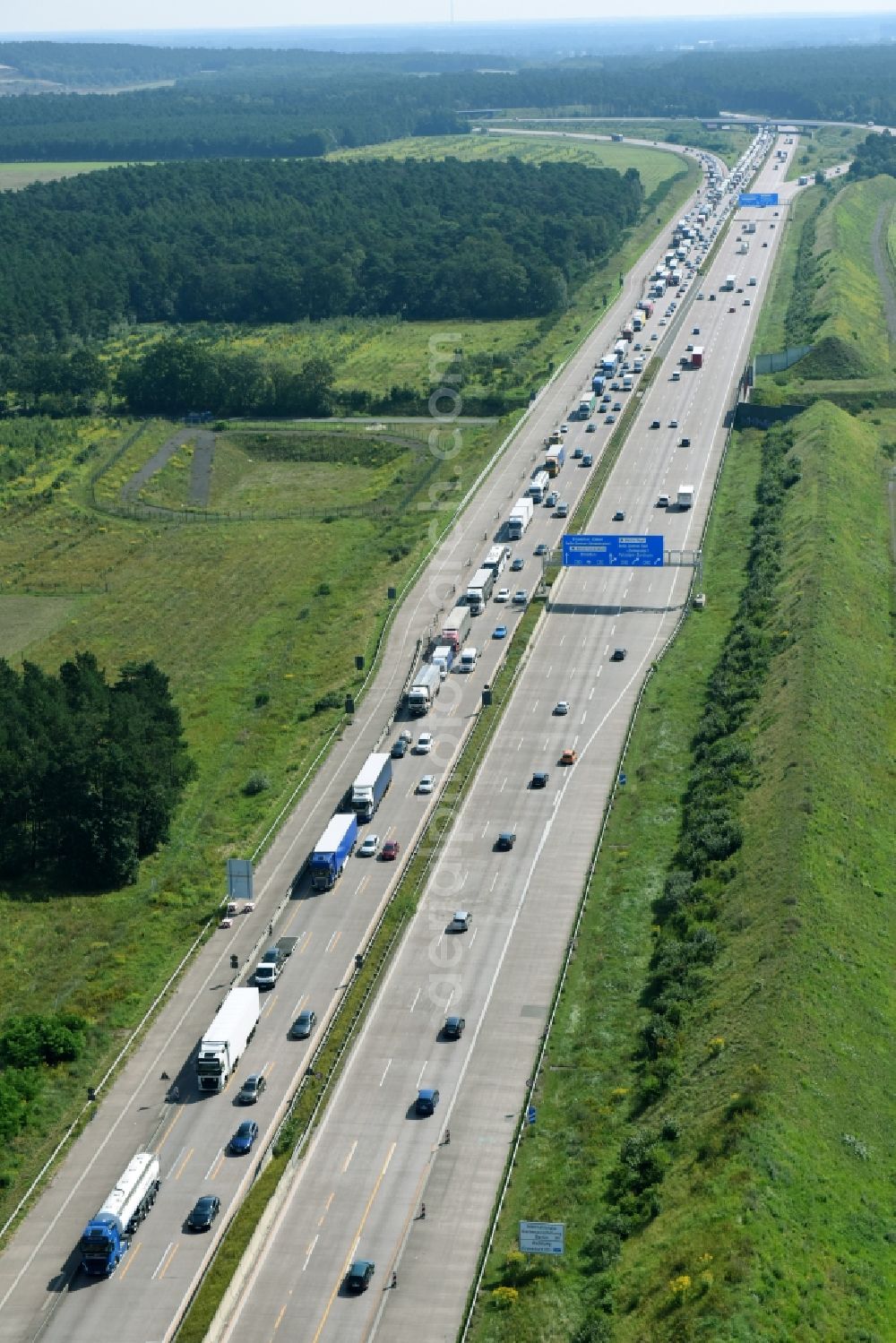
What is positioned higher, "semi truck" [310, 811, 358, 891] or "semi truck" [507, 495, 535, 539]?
"semi truck" [310, 811, 358, 891]

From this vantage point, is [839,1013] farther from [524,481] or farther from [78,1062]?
[524,481]

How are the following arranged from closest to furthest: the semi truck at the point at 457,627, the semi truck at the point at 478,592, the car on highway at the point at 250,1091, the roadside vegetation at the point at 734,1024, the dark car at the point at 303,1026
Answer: the roadside vegetation at the point at 734,1024
the car on highway at the point at 250,1091
the dark car at the point at 303,1026
the semi truck at the point at 457,627
the semi truck at the point at 478,592

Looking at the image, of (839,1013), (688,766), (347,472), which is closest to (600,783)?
(688,766)

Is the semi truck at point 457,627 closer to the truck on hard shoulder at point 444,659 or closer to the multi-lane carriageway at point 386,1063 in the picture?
the truck on hard shoulder at point 444,659

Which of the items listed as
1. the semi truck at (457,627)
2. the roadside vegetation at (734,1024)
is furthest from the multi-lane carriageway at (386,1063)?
the semi truck at (457,627)

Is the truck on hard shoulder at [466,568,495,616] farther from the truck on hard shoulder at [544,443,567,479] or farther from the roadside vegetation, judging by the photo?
the truck on hard shoulder at [544,443,567,479]

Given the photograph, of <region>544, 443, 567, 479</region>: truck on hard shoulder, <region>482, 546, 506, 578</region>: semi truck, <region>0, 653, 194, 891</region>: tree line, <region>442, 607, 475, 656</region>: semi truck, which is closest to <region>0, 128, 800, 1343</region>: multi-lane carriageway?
<region>442, 607, 475, 656</region>: semi truck
